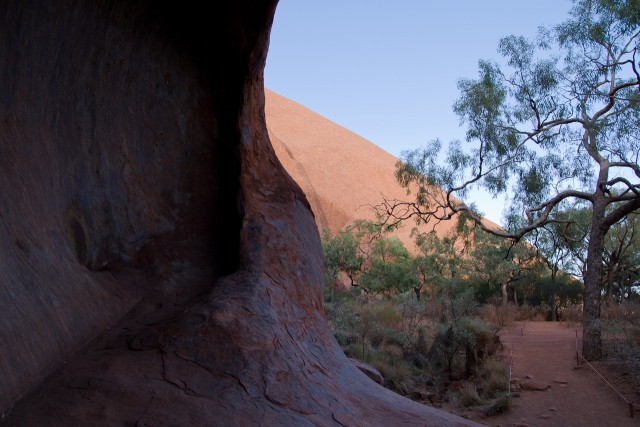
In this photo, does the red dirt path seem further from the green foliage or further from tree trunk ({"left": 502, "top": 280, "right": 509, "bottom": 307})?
the green foliage

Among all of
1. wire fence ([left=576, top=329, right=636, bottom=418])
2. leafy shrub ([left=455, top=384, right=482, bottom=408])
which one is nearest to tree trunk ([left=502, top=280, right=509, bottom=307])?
wire fence ([left=576, top=329, right=636, bottom=418])

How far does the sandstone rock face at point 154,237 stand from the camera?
277 centimetres

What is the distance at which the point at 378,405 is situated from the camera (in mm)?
3838

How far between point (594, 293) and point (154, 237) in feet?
36.9

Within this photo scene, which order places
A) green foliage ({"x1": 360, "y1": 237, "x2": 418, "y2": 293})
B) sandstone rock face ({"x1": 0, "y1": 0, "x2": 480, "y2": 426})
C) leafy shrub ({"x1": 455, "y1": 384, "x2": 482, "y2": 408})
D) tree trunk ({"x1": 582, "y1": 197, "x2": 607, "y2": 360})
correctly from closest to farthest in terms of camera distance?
sandstone rock face ({"x1": 0, "y1": 0, "x2": 480, "y2": 426}) → leafy shrub ({"x1": 455, "y1": 384, "x2": 482, "y2": 408}) → tree trunk ({"x1": 582, "y1": 197, "x2": 607, "y2": 360}) → green foliage ({"x1": 360, "y1": 237, "x2": 418, "y2": 293})

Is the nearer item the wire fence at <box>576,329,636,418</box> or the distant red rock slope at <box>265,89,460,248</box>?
the wire fence at <box>576,329,636,418</box>

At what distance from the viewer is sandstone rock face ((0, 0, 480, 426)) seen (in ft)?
9.10

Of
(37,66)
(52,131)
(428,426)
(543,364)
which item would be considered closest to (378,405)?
(428,426)

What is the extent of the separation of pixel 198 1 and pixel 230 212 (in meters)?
1.47

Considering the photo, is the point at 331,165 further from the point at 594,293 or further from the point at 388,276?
the point at 594,293

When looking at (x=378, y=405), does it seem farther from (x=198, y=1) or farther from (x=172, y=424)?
(x=198, y=1)

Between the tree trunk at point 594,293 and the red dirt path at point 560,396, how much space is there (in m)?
0.50

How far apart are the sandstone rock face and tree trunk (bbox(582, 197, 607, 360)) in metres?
9.27

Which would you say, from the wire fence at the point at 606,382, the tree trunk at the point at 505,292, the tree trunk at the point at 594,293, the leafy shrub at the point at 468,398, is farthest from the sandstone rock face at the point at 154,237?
the tree trunk at the point at 505,292
